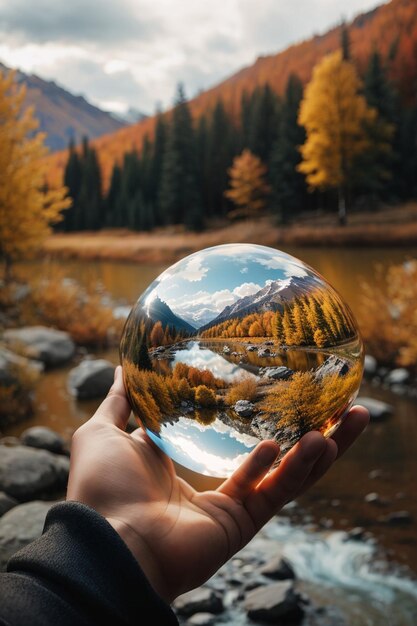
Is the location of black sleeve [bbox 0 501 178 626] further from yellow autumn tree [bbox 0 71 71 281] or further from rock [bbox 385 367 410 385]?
yellow autumn tree [bbox 0 71 71 281]

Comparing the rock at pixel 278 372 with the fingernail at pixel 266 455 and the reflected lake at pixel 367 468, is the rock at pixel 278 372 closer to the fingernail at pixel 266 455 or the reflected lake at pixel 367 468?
the reflected lake at pixel 367 468

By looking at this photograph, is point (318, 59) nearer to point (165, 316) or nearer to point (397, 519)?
point (397, 519)

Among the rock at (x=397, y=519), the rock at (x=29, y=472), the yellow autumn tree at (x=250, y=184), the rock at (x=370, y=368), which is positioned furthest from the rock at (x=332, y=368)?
the yellow autumn tree at (x=250, y=184)

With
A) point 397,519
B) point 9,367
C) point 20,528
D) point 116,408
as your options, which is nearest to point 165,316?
point 116,408

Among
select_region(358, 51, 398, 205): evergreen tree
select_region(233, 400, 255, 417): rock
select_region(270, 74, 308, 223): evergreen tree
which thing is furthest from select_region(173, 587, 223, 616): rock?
select_region(270, 74, 308, 223): evergreen tree

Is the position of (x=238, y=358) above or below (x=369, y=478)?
above

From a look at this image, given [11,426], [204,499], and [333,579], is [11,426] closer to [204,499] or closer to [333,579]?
[333,579]
